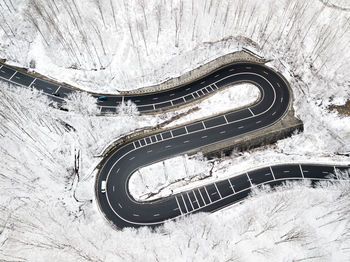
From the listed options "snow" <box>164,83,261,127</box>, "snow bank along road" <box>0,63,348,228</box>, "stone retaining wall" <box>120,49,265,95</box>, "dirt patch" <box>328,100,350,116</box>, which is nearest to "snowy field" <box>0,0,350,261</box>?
"snow" <box>164,83,261,127</box>

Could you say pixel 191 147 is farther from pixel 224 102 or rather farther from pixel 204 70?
pixel 204 70

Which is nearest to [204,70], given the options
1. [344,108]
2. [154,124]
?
[154,124]

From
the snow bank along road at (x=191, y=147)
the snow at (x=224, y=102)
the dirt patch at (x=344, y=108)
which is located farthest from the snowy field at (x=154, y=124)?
the snow bank along road at (x=191, y=147)

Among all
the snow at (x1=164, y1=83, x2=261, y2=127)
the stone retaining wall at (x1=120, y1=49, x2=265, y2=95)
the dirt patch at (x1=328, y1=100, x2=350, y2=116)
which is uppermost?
the stone retaining wall at (x1=120, y1=49, x2=265, y2=95)

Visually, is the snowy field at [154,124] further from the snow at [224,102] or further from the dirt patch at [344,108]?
the dirt patch at [344,108]

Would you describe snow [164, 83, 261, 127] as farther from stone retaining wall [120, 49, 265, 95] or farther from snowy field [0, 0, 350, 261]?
stone retaining wall [120, 49, 265, 95]

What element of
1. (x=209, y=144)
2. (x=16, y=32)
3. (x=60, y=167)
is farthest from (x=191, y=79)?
(x=16, y=32)

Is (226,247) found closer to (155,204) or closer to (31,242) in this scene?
→ (155,204)
